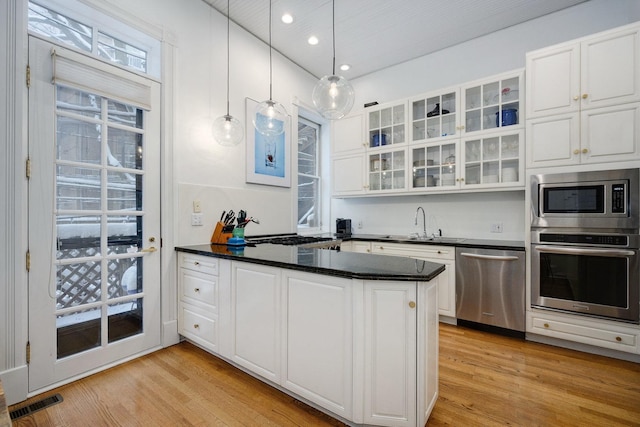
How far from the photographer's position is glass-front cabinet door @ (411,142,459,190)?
11.3 feet

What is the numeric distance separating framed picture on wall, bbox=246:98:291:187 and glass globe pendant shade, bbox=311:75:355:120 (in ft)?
4.86

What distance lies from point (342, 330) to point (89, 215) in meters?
2.04

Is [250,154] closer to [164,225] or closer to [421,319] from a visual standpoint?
[164,225]

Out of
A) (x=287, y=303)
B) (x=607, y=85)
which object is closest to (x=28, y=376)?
(x=287, y=303)

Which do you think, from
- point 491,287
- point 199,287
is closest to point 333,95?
point 199,287

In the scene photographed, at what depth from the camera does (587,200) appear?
97.9 inches

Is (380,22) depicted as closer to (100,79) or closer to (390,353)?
(100,79)

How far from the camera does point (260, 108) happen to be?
2463 millimetres

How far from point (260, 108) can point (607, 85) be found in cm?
288

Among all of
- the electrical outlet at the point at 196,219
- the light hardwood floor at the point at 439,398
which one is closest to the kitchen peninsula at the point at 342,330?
the light hardwood floor at the point at 439,398

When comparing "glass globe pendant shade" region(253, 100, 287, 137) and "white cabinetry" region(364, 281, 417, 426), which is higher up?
"glass globe pendant shade" region(253, 100, 287, 137)

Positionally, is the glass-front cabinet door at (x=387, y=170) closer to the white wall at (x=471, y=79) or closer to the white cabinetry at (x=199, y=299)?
the white wall at (x=471, y=79)

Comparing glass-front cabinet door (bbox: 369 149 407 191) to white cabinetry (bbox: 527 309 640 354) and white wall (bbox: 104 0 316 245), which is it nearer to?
white wall (bbox: 104 0 316 245)

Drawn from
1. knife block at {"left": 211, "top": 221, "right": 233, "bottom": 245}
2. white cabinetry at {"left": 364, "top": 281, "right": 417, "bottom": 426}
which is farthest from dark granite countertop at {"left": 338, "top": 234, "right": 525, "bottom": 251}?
white cabinetry at {"left": 364, "top": 281, "right": 417, "bottom": 426}
